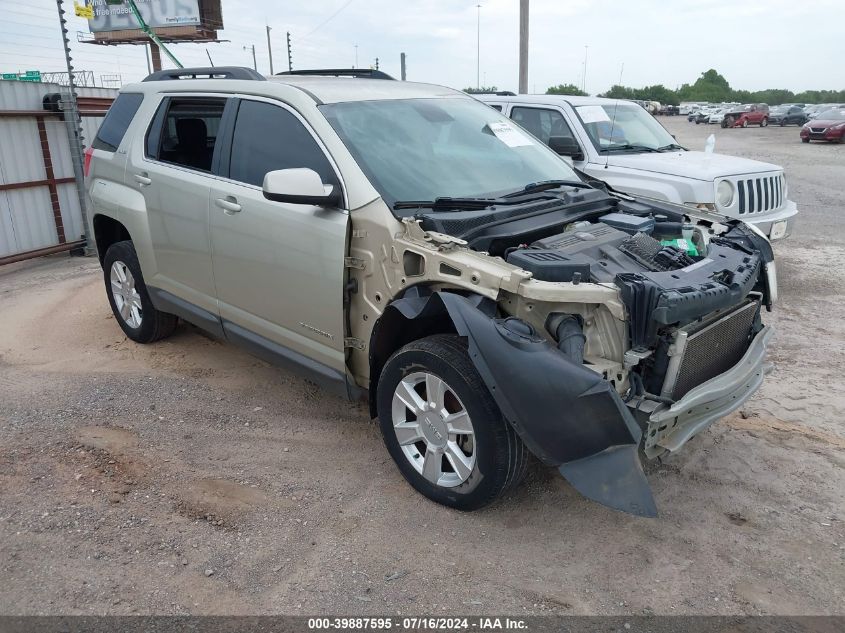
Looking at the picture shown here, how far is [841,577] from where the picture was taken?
9.58 ft

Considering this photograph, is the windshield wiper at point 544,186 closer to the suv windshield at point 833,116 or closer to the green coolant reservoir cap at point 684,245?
the green coolant reservoir cap at point 684,245

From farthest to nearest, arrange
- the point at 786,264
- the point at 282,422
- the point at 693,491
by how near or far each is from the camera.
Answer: the point at 786,264, the point at 282,422, the point at 693,491

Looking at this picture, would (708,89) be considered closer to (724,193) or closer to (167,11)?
→ (167,11)

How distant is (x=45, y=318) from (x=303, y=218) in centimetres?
417

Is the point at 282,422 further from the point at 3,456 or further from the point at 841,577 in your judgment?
the point at 841,577

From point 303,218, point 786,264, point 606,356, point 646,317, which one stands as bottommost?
point 786,264

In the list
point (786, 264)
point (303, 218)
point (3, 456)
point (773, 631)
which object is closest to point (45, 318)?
point (3, 456)

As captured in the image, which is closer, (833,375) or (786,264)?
(833,375)

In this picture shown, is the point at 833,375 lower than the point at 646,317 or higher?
lower

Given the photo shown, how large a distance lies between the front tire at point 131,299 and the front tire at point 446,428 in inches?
109

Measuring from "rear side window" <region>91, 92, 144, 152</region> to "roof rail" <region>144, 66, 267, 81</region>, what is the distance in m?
0.23

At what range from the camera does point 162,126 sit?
4953 mm

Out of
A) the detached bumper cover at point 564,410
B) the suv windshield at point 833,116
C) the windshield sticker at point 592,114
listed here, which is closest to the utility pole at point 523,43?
the windshield sticker at point 592,114

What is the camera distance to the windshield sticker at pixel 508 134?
4465 millimetres
